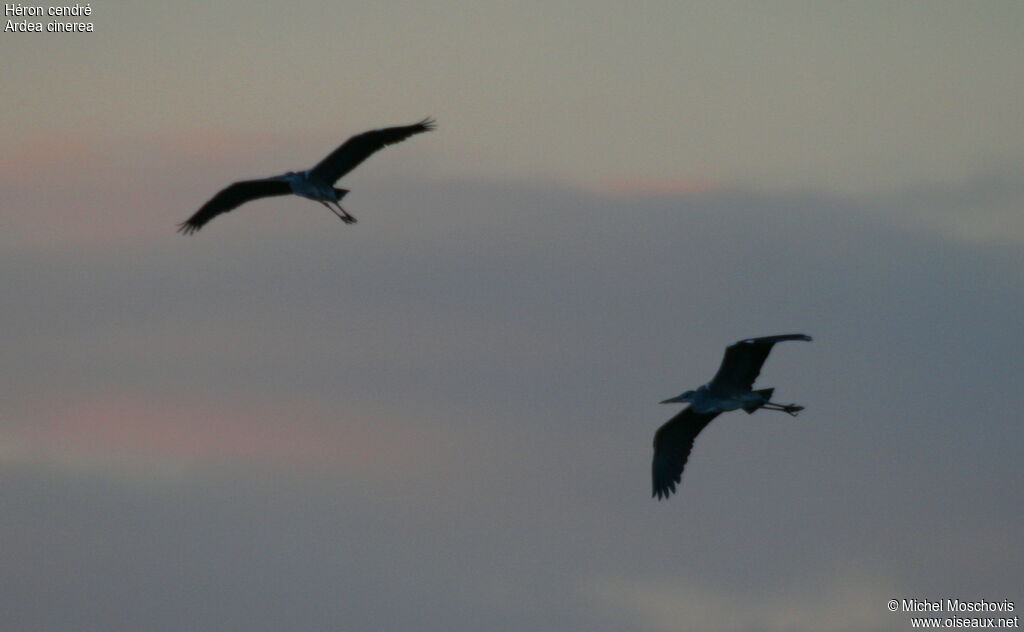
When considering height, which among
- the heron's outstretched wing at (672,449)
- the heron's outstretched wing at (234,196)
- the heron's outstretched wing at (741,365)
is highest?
the heron's outstretched wing at (234,196)

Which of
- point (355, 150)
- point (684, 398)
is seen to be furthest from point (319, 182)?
point (684, 398)

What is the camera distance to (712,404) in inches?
1515

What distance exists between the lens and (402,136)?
3650cm

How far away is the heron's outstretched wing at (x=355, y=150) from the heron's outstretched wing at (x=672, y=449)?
272 inches

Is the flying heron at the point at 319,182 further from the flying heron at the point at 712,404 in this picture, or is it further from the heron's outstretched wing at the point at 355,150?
the flying heron at the point at 712,404

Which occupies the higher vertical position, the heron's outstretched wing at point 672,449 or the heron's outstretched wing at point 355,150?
the heron's outstretched wing at point 355,150

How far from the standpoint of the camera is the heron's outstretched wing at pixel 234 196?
127 feet

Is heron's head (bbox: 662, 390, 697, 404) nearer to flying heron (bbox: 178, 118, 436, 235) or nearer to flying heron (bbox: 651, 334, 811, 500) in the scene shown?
flying heron (bbox: 651, 334, 811, 500)

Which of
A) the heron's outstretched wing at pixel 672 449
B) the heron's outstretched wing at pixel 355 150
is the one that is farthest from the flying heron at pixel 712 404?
the heron's outstretched wing at pixel 355 150

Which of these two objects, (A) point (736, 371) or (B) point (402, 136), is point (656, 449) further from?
(B) point (402, 136)

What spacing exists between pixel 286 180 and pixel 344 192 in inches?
39.8

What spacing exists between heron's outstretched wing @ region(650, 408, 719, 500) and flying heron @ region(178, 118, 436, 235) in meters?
6.46

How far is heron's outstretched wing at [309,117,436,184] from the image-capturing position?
36625 mm

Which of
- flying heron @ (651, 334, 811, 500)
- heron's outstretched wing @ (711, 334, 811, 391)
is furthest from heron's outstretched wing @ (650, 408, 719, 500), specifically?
heron's outstretched wing @ (711, 334, 811, 391)
